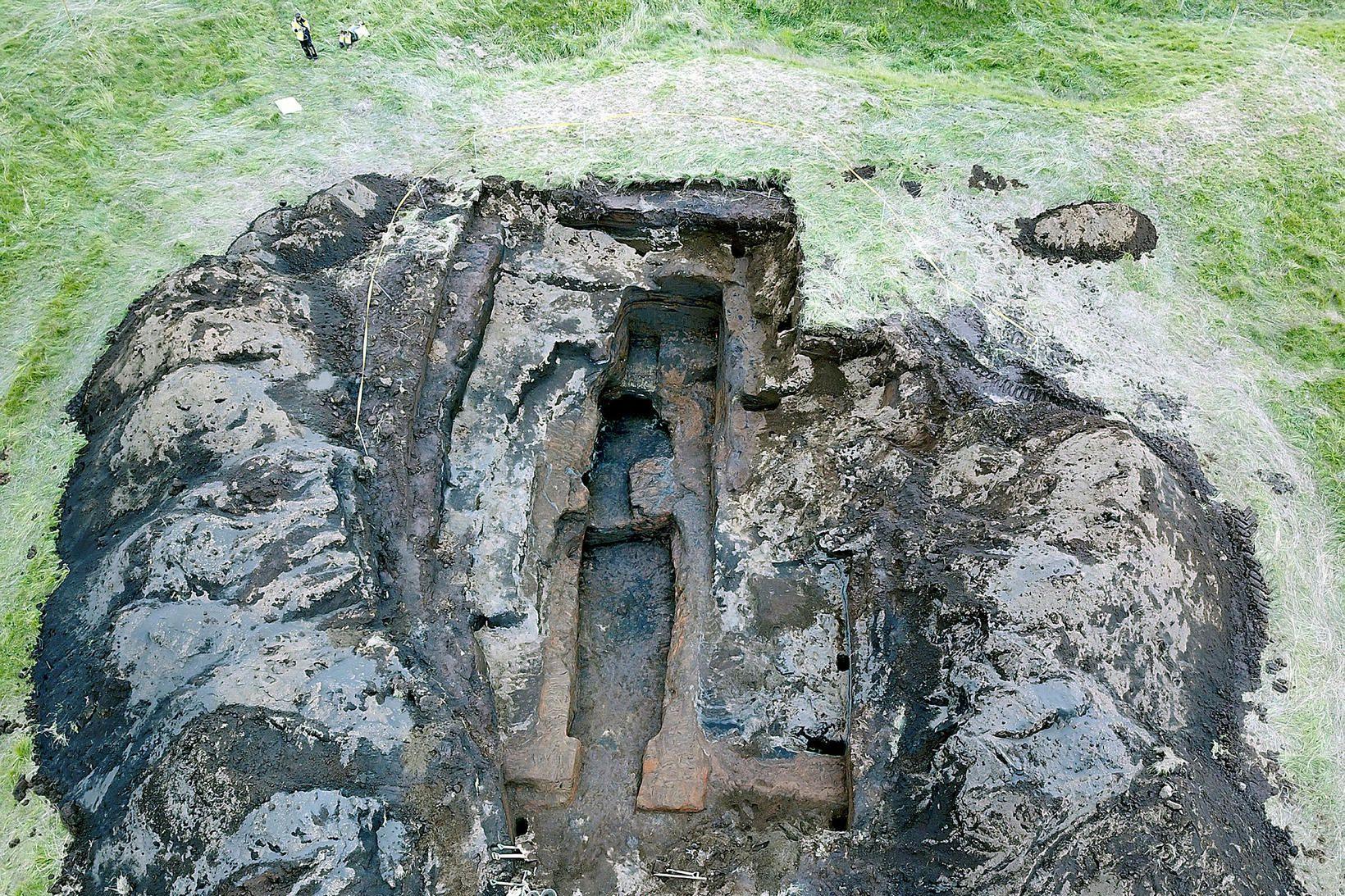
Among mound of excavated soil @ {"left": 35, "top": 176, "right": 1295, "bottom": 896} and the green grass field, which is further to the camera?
the green grass field

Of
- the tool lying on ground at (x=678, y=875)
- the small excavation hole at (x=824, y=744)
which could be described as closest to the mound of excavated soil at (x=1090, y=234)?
the small excavation hole at (x=824, y=744)

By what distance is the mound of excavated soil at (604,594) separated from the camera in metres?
3.86

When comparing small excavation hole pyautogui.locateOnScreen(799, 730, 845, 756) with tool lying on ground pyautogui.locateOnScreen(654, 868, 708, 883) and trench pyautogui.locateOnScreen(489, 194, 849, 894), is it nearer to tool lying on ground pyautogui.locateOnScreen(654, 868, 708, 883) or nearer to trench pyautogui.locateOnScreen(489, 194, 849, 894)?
trench pyautogui.locateOnScreen(489, 194, 849, 894)

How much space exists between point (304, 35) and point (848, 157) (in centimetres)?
479

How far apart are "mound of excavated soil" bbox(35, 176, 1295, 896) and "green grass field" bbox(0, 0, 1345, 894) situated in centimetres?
30

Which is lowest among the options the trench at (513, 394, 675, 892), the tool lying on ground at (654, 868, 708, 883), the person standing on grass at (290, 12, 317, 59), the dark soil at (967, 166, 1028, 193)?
the tool lying on ground at (654, 868, 708, 883)

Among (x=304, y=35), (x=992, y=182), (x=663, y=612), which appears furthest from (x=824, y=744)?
(x=304, y=35)

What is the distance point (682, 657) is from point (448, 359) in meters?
2.70

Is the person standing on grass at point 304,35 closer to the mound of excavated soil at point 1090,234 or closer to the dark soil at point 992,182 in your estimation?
the dark soil at point 992,182

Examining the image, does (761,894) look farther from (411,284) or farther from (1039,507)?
(411,284)

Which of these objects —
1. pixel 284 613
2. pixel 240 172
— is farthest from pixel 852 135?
pixel 284 613

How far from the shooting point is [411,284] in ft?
19.6

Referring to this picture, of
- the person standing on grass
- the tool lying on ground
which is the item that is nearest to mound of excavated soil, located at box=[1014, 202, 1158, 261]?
the tool lying on ground

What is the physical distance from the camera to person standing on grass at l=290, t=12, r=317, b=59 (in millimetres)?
7000
